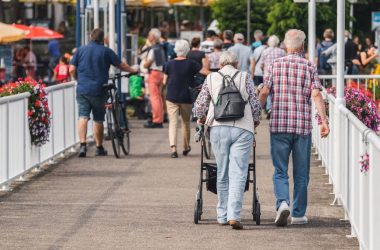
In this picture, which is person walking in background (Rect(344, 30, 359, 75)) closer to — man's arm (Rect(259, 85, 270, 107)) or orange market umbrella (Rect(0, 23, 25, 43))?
orange market umbrella (Rect(0, 23, 25, 43))

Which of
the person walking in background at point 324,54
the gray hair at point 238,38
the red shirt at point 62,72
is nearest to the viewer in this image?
the gray hair at point 238,38

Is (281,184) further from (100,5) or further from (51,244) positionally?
(100,5)

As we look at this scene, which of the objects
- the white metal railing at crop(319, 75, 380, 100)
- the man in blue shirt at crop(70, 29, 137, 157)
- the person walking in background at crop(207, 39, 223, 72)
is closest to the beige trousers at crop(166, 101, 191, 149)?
the man in blue shirt at crop(70, 29, 137, 157)

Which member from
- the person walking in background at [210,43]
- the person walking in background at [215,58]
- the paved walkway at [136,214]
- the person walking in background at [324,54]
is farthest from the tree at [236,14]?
the paved walkway at [136,214]

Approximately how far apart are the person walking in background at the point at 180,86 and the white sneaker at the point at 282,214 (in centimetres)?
732

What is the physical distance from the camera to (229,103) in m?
12.2

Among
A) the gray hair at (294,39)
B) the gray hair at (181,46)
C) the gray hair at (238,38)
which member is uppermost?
the gray hair at (294,39)

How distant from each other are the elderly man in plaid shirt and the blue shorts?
23.4ft

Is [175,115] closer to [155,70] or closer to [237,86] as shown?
[155,70]

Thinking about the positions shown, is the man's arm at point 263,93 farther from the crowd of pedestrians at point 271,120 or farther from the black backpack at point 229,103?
the black backpack at point 229,103

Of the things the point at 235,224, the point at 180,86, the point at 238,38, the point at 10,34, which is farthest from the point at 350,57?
the point at 235,224

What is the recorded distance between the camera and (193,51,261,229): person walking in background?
40.3 feet

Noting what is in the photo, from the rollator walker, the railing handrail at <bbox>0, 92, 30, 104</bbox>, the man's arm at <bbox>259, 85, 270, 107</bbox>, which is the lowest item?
the rollator walker

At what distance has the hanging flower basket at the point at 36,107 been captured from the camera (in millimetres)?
16719
